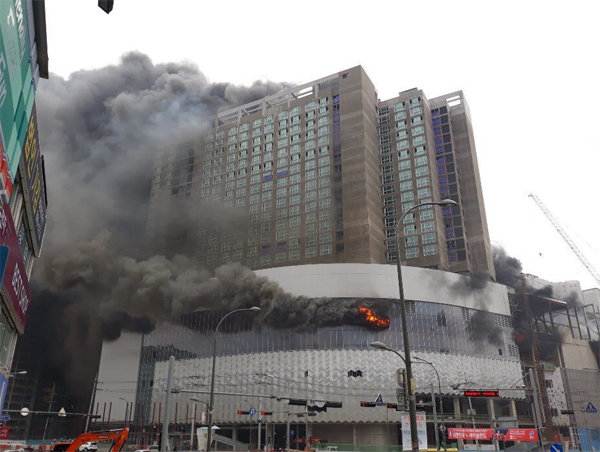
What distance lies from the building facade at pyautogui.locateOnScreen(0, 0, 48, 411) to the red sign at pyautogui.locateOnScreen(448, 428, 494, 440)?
33.7m

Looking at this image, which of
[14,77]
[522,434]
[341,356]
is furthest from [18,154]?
[341,356]

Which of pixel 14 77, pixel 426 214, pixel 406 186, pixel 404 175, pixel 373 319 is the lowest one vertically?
pixel 14 77

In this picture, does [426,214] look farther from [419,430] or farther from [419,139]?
[419,430]

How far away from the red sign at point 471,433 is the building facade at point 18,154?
33.7 m

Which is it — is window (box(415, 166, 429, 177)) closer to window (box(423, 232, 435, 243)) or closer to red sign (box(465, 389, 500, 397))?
window (box(423, 232, 435, 243))

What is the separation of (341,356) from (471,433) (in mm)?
35453

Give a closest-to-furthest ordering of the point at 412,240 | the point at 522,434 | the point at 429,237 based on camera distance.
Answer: the point at 522,434
the point at 429,237
the point at 412,240

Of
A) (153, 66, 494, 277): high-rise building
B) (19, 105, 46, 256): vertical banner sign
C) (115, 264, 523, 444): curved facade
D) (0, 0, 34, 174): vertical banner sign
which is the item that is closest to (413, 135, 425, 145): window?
(153, 66, 494, 277): high-rise building

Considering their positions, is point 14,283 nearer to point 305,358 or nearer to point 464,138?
point 305,358

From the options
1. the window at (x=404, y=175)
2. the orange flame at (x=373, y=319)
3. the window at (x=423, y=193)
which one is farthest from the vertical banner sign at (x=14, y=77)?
the window at (x=404, y=175)

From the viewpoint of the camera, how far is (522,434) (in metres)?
38.7

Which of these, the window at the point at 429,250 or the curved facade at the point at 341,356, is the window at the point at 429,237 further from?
the curved facade at the point at 341,356

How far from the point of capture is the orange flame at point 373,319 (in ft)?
252

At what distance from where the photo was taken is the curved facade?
74.1 meters
